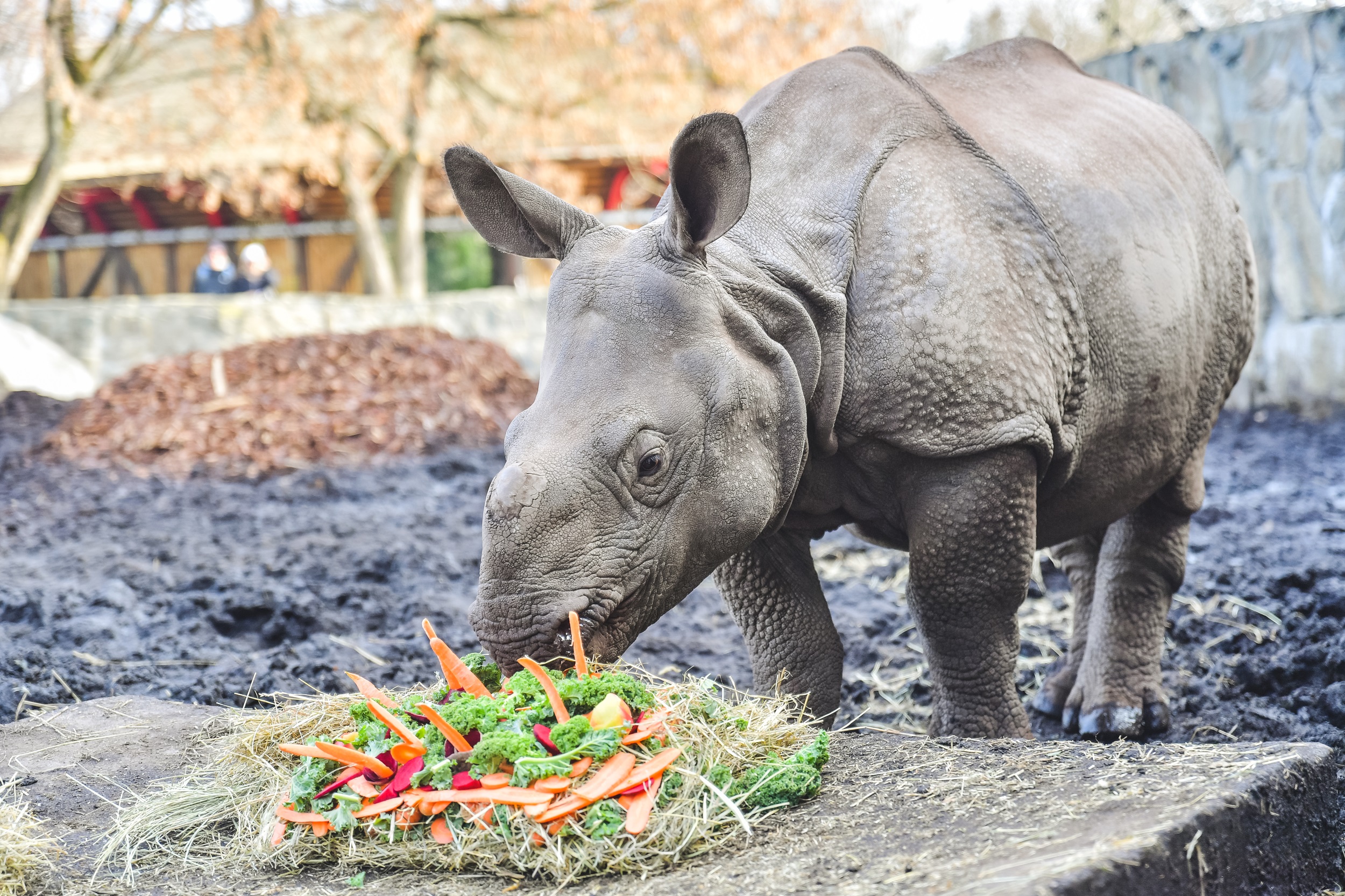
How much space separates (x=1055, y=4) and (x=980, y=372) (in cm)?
2004

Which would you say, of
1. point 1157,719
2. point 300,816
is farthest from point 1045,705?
point 300,816

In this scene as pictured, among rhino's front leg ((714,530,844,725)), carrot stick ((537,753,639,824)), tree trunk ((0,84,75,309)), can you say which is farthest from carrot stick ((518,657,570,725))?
tree trunk ((0,84,75,309))

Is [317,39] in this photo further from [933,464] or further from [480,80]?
[933,464]

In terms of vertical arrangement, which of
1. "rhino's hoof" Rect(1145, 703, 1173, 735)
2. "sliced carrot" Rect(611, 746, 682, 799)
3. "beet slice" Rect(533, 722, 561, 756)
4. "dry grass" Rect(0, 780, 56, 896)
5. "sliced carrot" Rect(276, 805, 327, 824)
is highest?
"beet slice" Rect(533, 722, 561, 756)

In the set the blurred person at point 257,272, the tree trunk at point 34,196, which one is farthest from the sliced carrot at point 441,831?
the tree trunk at point 34,196

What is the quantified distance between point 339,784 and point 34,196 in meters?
14.9

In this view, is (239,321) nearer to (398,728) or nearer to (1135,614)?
(1135,614)

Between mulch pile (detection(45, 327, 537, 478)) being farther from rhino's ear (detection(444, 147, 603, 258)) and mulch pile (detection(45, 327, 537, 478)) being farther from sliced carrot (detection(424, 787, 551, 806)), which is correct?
sliced carrot (detection(424, 787, 551, 806))

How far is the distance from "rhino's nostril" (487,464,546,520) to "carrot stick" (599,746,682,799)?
56 centimetres

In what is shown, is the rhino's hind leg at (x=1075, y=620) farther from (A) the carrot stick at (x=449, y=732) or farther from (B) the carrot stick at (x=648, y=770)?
(A) the carrot stick at (x=449, y=732)

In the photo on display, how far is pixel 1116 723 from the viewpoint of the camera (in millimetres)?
4410

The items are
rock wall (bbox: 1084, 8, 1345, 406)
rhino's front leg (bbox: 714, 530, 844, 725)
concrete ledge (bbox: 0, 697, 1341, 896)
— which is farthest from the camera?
rock wall (bbox: 1084, 8, 1345, 406)

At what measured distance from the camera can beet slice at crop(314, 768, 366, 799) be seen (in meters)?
2.86

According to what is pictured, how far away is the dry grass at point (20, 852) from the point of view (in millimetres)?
2736
